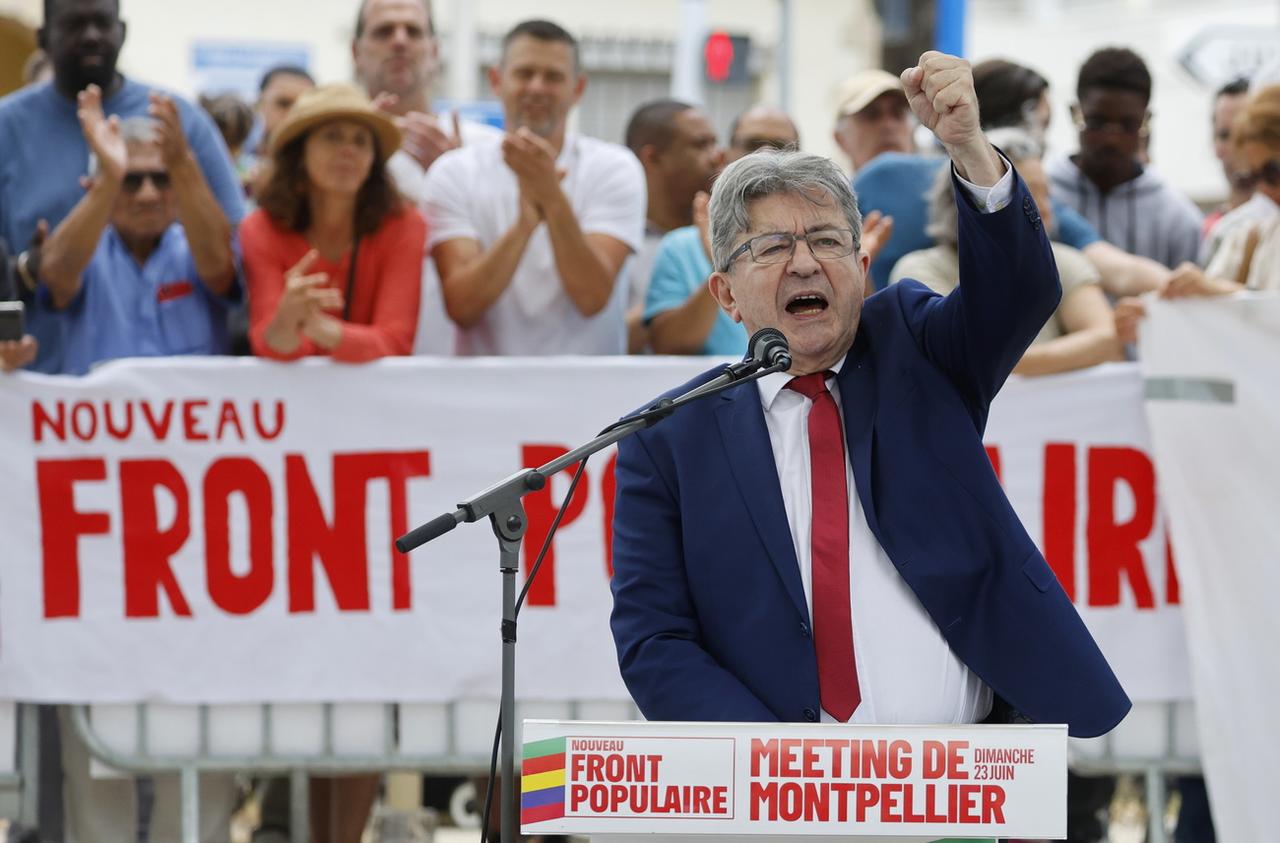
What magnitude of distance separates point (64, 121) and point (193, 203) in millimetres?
809

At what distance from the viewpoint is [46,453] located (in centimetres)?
520

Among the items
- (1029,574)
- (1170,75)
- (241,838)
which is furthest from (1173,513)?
(1170,75)

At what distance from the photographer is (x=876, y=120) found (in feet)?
22.2

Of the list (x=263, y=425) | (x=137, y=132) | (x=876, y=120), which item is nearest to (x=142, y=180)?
(x=137, y=132)

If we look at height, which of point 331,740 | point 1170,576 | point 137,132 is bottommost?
point 331,740

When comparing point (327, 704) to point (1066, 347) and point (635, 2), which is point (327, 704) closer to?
point (1066, 347)

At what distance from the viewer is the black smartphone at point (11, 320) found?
Answer: 16.8 feet

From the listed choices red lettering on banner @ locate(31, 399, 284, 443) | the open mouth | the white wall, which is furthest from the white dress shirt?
the white wall

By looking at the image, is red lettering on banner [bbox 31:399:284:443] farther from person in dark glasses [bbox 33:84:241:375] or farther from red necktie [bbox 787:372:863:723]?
red necktie [bbox 787:372:863:723]

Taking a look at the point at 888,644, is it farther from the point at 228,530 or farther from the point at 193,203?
the point at 193,203

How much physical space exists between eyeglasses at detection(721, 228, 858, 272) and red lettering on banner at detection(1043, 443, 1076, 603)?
240cm

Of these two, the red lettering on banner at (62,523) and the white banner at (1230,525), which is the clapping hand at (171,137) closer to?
the red lettering on banner at (62,523)

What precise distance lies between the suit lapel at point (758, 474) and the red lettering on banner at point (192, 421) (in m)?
2.47

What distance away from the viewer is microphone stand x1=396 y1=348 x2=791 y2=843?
114 inches
